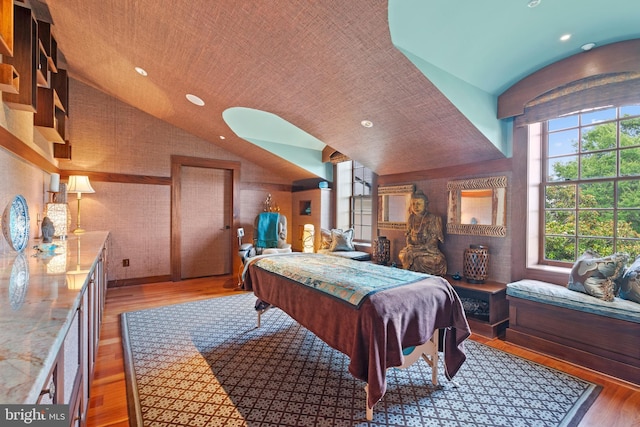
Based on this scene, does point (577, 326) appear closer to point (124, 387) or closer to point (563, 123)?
point (563, 123)

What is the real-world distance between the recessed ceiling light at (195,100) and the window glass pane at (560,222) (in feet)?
13.9

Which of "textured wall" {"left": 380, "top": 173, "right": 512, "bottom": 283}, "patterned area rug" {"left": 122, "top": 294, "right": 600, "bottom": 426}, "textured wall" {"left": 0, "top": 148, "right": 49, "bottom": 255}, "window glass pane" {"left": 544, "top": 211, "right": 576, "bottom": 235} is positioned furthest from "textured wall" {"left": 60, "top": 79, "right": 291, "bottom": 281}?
"window glass pane" {"left": 544, "top": 211, "right": 576, "bottom": 235}

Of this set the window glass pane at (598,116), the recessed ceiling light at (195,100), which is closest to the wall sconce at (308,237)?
the recessed ceiling light at (195,100)

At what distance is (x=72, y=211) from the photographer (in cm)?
434

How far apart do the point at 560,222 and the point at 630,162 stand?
729 mm

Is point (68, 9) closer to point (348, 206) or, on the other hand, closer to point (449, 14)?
point (449, 14)

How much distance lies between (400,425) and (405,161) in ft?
9.67

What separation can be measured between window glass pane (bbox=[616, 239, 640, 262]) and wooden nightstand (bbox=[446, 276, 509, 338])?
3.22 feet

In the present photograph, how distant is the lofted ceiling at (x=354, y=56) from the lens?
2066 millimetres

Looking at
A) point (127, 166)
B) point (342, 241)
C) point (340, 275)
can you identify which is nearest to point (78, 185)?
point (127, 166)

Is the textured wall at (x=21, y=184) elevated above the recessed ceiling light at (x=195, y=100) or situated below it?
below

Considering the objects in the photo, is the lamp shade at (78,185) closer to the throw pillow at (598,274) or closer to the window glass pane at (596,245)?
the throw pillow at (598,274)

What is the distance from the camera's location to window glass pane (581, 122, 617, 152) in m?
2.65

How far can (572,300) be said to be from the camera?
94.0 inches
